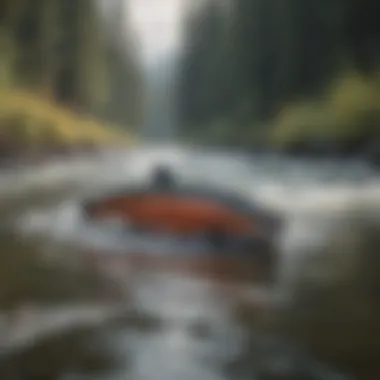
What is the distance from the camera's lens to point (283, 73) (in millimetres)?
1367

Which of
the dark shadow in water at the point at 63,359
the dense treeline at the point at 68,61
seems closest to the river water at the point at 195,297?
the dark shadow in water at the point at 63,359

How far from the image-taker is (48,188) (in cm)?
139

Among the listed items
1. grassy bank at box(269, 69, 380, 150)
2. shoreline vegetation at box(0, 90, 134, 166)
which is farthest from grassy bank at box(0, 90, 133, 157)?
grassy bank at box(269, 69, 380, 150)

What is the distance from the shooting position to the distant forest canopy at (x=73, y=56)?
4.54 feet

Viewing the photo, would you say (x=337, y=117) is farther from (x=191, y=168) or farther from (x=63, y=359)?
(x=63, y=359)

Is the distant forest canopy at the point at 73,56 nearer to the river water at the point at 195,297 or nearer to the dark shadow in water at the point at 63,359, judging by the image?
the river water at the point at 195,297

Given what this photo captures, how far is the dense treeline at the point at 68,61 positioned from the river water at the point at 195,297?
0.12 meters

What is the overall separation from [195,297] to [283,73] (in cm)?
48

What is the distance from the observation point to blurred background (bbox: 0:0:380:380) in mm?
1262

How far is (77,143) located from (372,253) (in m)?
0.63

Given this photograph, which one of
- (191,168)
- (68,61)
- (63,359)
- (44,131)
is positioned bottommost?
(63,359)

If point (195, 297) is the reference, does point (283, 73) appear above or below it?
above

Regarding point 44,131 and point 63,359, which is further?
point 44,131

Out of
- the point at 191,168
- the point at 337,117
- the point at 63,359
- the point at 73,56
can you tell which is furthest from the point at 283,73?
the point at 63,359
